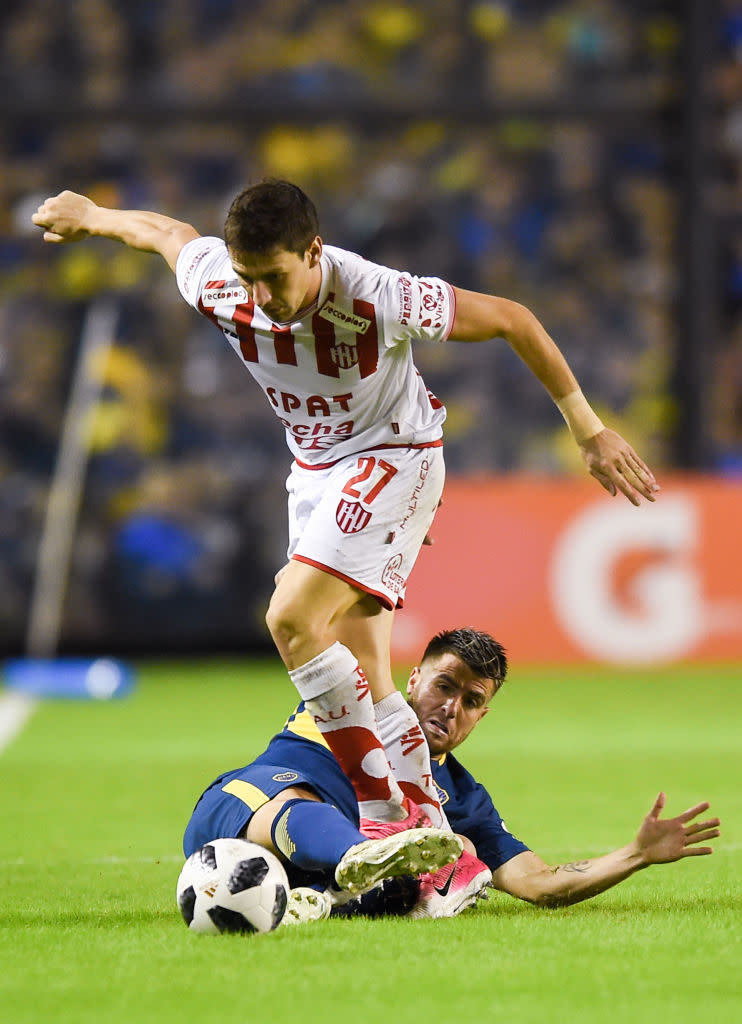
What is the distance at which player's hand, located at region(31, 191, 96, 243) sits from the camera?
192 inches

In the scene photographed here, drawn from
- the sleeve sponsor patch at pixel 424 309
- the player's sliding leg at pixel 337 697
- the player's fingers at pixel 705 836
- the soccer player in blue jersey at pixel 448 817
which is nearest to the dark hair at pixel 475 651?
the soccer player in blue jersey at pixel 448 817

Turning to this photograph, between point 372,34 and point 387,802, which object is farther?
point 372,34

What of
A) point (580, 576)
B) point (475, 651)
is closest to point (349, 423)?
point (475, 651)

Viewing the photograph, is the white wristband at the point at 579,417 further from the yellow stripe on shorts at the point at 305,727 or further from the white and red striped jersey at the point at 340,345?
the yellow stripe on shorts at the point at 305,727

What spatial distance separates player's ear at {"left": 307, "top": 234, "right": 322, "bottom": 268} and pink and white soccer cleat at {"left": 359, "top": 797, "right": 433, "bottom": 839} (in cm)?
146

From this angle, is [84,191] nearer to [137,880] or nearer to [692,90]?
[692,90]

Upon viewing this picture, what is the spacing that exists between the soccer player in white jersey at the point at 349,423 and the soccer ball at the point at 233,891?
1.79 ft

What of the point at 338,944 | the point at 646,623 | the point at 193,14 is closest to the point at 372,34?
the point at 193,14

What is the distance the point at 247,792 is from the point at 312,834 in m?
0.35

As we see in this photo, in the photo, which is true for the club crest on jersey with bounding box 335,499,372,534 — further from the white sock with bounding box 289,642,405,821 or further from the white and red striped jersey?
the white sock with bounding box 289,642,405,821

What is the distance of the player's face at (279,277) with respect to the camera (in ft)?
13.4

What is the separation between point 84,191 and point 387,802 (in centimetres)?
1108

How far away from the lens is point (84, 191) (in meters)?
14.4

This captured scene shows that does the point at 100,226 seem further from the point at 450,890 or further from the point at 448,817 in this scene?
the point at 450,890
